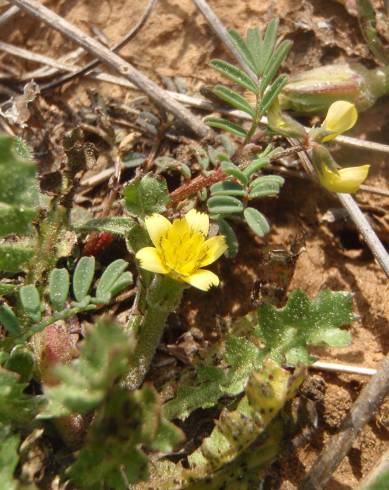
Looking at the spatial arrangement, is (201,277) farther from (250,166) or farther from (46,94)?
(46,94)

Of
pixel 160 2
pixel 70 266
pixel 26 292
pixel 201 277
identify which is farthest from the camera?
pixel 160 2

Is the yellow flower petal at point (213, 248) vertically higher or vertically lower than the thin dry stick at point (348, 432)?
higher

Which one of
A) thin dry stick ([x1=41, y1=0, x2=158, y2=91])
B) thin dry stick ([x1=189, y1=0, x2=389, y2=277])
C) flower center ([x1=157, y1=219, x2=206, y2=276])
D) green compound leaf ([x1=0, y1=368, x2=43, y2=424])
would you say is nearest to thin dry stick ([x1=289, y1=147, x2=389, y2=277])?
thin dry stick ([x1=189, y1=0, x2=389, y2=277])

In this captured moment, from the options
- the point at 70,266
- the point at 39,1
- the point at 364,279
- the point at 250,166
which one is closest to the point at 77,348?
the point at 70,266

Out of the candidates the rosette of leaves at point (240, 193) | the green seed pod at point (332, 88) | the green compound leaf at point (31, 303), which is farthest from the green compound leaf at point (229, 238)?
the green compound leaf at point (31, 303)

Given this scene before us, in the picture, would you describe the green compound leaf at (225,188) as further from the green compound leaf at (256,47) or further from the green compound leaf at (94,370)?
the green compound leaf at (94,370)

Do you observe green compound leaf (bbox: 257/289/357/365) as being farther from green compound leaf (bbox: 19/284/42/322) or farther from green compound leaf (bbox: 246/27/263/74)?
green compound leaf (bbox: 246/27/263/74)

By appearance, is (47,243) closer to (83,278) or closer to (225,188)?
(83,278)
